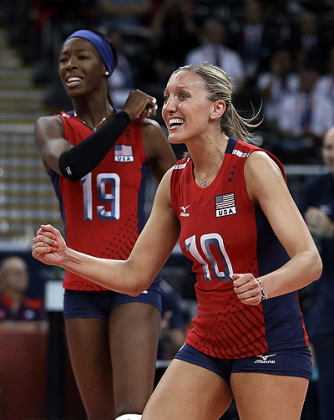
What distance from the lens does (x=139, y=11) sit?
12148mm

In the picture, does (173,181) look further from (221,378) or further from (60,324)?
(60,324)

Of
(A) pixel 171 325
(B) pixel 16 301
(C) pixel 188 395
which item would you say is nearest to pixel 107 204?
(C) pixel 188 395

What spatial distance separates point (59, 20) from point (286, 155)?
499 cm

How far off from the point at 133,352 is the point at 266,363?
0.84m

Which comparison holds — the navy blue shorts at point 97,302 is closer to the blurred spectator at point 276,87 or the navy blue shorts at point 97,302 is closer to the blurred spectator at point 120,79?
the blurred spectator at point 120,79

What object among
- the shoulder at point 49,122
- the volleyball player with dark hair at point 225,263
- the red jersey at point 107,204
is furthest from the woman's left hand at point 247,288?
the shoulder at point 49,122

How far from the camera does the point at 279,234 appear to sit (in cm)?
258

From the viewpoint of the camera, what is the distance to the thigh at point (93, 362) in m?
3.51

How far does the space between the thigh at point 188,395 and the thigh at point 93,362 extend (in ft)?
2.57

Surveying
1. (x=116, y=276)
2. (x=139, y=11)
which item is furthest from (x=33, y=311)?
(x=139, y=11)

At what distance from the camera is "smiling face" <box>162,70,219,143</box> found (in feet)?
9.62

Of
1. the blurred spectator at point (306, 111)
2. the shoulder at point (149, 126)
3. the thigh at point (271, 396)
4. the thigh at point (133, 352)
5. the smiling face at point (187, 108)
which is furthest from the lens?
the blurred spectator at point (306, 111)

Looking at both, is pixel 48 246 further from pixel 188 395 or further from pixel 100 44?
pixel 100 44

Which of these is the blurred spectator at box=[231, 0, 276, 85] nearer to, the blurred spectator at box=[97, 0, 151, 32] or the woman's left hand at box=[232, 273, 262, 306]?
the blurred spectator at box=[97, 0, 151, 32]
